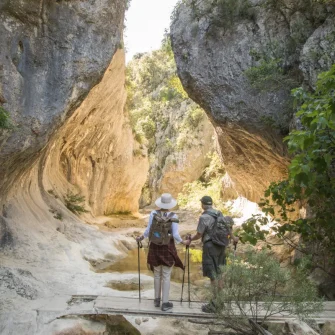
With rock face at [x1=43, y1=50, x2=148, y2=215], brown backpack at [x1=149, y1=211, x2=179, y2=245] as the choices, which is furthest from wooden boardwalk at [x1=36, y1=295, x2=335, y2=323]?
rock face at [x1=43, y1=50, x2=148, y2=215]

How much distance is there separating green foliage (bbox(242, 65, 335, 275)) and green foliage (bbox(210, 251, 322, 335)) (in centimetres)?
118

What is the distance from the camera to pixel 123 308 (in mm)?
5848

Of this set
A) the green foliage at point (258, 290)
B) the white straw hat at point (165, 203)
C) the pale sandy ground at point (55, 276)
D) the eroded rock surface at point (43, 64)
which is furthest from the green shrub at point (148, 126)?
the green foliage at point (258, 290)

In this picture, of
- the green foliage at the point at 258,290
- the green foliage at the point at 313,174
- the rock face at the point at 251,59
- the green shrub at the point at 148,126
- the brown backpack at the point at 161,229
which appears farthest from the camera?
the green shrub at the point at 148,126

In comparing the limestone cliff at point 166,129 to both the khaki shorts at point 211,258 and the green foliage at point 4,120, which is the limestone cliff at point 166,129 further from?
the khaki shorts at point 211,258

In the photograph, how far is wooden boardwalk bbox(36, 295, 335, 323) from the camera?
565cm

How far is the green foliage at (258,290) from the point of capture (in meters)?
4.92

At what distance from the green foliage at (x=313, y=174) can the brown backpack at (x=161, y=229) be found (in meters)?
1.57

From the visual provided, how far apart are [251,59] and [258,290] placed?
838 cm

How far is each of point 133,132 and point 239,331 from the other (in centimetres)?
2233

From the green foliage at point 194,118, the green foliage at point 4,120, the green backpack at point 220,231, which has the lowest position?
the green backpack at point 220,231

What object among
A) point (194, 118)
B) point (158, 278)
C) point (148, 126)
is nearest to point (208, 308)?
point (158, 278)

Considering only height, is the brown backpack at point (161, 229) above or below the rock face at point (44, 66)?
below

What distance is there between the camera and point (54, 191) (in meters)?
15.6
